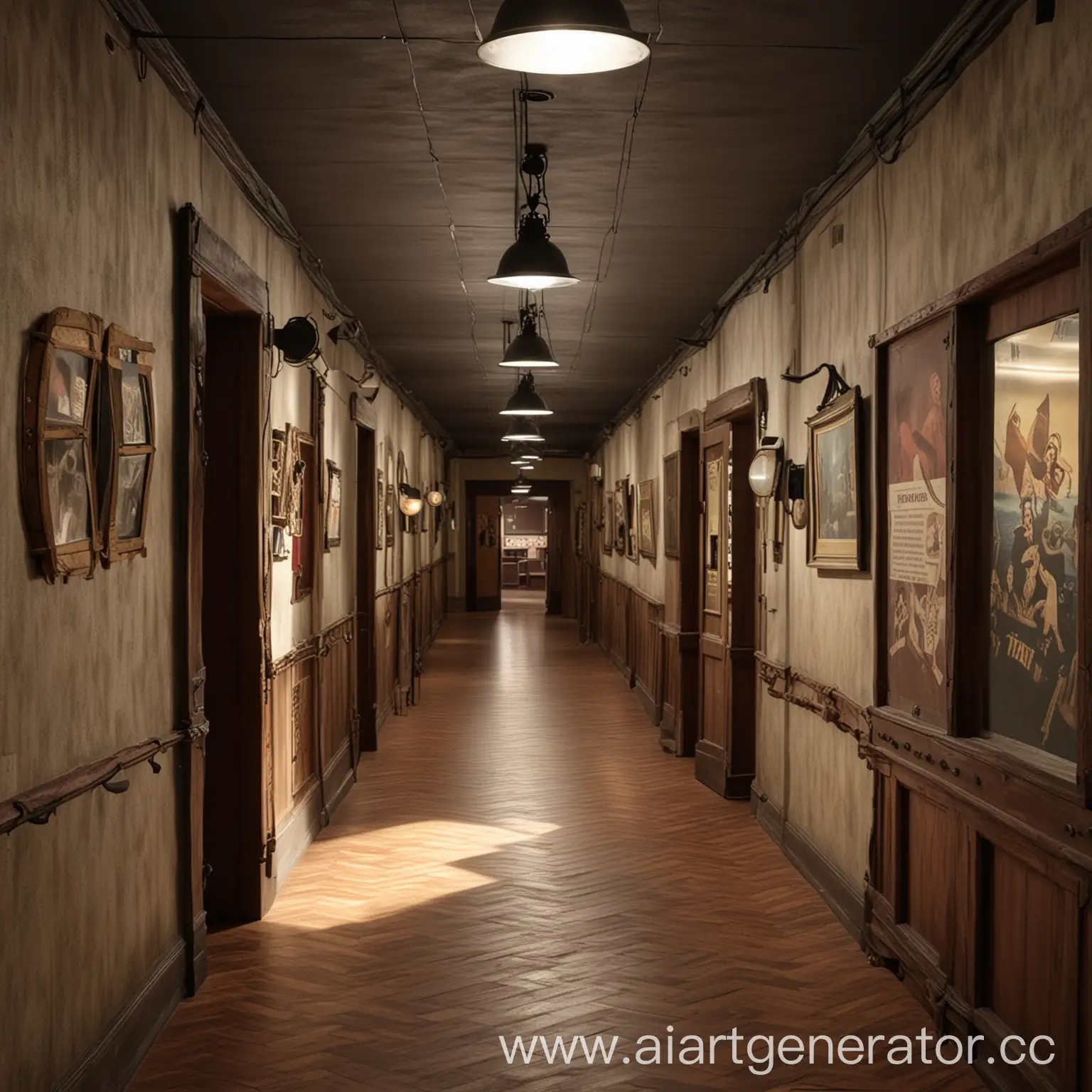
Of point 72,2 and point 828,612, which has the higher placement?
point 72,2

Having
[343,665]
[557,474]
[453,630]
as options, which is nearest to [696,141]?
[343,665]

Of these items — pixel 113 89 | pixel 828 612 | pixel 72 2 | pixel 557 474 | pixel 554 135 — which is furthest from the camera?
pixel 557 474

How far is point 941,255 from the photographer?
4.16 metres

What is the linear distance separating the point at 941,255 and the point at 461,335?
6.05 meters

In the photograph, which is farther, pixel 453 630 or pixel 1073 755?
pixel 453 630

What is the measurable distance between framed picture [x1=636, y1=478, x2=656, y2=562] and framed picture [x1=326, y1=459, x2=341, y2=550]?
418 centimetres

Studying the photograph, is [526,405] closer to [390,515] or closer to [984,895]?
[390,515]

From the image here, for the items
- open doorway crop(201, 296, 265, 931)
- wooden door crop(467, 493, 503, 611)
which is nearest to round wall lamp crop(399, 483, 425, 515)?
open doorway crop(201, 296, 265, 931)

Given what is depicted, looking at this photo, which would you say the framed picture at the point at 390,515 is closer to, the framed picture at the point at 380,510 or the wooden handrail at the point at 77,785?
the framed picture at the point at 380,510

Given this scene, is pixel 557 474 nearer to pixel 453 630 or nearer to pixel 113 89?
pixel 453 630

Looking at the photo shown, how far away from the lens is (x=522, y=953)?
488 centimetres

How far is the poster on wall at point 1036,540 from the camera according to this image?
329cm

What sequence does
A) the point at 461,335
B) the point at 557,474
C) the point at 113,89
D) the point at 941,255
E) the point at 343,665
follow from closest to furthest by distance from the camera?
the point at 113,89 → the point at 941,255 → the point at 343,665 → the point at 461,335 → the point at 557,474

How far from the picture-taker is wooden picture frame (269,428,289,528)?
5.76 m
